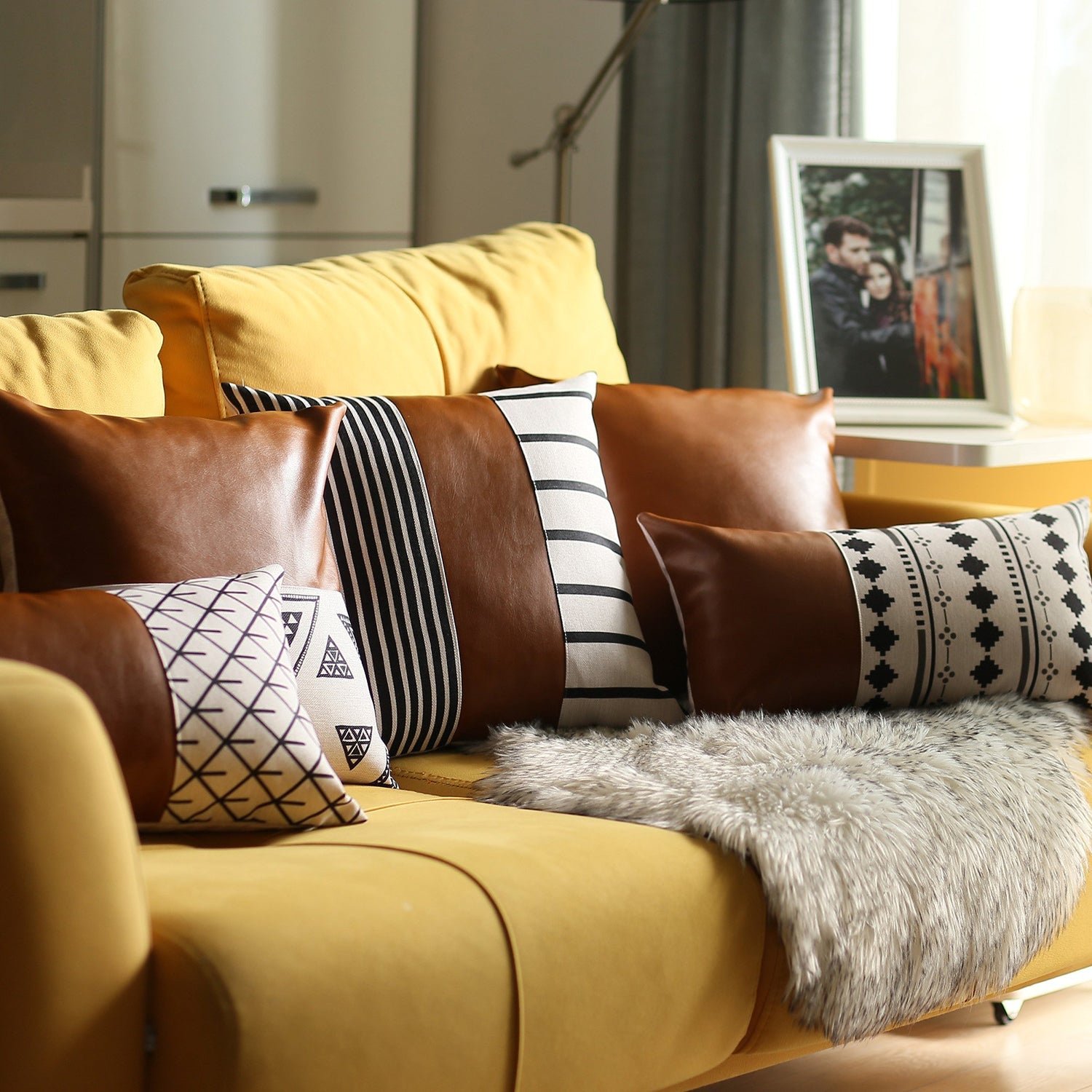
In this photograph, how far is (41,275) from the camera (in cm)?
277

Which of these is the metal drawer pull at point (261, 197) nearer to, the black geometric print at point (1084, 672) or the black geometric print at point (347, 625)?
the black geometric print at point (347, 625)

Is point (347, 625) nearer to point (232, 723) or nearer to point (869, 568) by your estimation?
point (232, 723)

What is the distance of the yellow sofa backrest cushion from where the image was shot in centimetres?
172

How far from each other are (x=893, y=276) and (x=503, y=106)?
52.6 inches

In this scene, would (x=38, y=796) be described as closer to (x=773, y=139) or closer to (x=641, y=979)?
(x=641, y=979)

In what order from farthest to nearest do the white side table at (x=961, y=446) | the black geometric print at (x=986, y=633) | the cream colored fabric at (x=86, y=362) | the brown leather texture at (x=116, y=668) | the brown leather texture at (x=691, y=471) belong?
1. the white side table at (x=961, y=446)
2. the brown leather texture at (x=691, y=471)
3. the black geometric print at (x=986, y=633)
4. the cream colored fabric at (x=86, y=362)
5. the brown leather texture at (x=116, y=668)

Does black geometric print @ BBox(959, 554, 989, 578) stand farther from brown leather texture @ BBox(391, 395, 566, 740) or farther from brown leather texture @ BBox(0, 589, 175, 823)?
brown leather texture @ BBox(0, 589, 175, 823)

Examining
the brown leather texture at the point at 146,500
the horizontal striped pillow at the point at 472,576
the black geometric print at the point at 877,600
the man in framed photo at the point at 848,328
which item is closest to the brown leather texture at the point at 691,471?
the horizontal striped pillow at the point at 472,576

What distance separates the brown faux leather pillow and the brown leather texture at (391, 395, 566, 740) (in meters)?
0.34

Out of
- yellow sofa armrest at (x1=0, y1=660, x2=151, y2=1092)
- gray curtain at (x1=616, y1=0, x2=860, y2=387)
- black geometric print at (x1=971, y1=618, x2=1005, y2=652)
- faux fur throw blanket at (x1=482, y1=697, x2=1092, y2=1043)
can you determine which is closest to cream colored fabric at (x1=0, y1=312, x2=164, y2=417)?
faux fur throw blanket at (x1=482, y1=697, x2=1092, y2=1043)

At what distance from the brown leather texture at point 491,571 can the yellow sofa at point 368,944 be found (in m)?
0.09

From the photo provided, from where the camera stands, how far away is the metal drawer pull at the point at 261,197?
2.97 m

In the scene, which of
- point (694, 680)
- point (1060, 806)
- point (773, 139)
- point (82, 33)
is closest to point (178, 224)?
point (82, 33)

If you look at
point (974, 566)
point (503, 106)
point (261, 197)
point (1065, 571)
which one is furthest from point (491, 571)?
point (503, 106)
